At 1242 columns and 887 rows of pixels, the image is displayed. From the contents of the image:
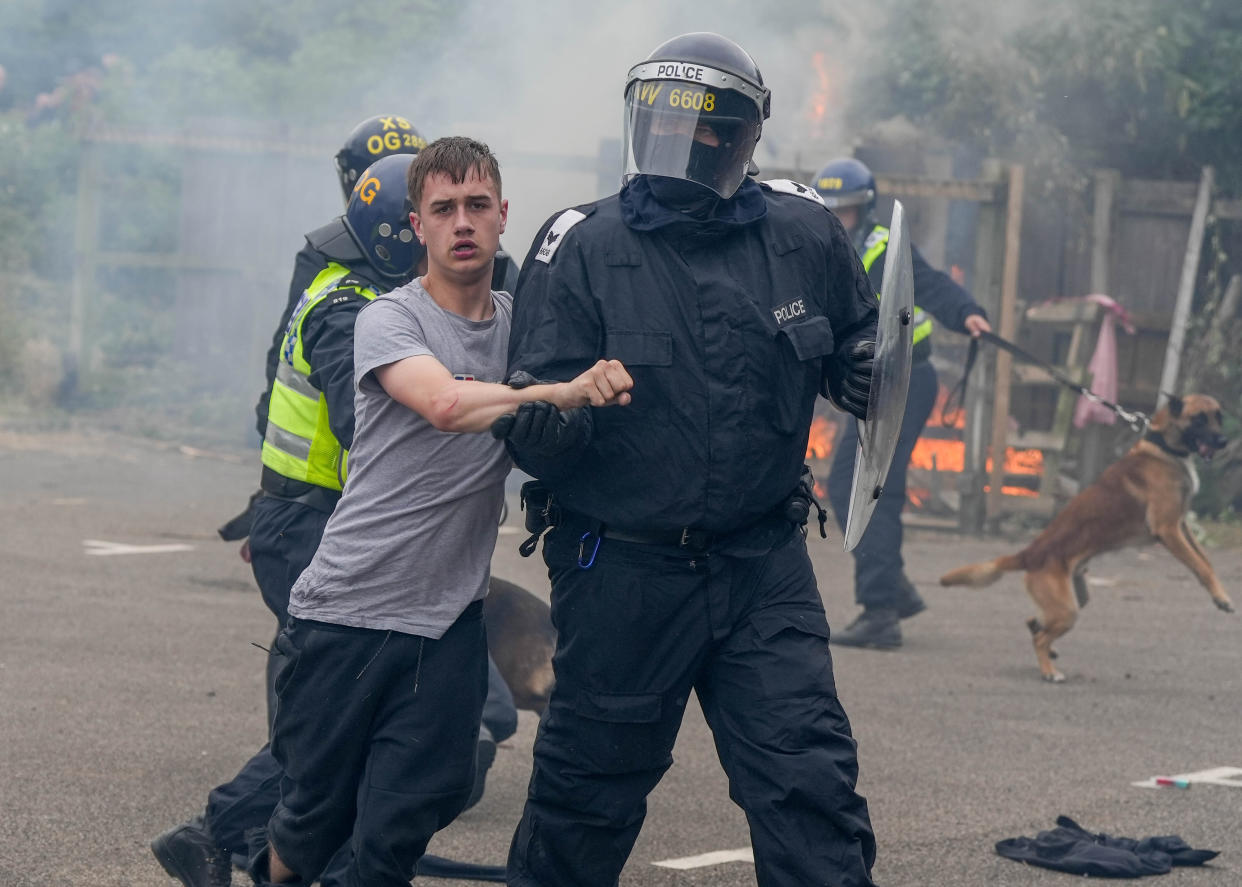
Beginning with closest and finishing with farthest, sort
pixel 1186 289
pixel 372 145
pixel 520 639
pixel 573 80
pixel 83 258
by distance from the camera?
pixel 520 639 < pixel 372 145 < pixel 1186 289 < pixel 83 258 < pixel 573 80

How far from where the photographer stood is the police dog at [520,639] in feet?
15.4

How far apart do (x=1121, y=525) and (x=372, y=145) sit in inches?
153

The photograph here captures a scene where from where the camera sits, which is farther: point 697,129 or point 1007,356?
point 1007,356

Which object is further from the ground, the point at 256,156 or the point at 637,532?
the point at 256,156

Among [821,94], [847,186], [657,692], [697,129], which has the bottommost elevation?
[657,692]

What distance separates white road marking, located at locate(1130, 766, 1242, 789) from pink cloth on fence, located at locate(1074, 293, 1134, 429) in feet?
20.9

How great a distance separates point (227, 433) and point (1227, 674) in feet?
29.5

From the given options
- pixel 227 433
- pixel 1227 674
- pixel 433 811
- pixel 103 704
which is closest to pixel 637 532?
pixel 433 811

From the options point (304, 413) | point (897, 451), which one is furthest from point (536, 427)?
point (897, 451)

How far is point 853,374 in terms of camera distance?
11.1 feet

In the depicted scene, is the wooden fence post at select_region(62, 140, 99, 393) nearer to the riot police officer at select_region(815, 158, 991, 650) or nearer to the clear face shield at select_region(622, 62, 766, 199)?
the riot police officer at select_region(815, 158, 991, 650)

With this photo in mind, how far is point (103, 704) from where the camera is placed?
5621mm

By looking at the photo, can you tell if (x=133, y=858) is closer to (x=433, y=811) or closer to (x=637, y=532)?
(x=433, y=811)

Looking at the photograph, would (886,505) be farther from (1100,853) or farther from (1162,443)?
(1100,853)
